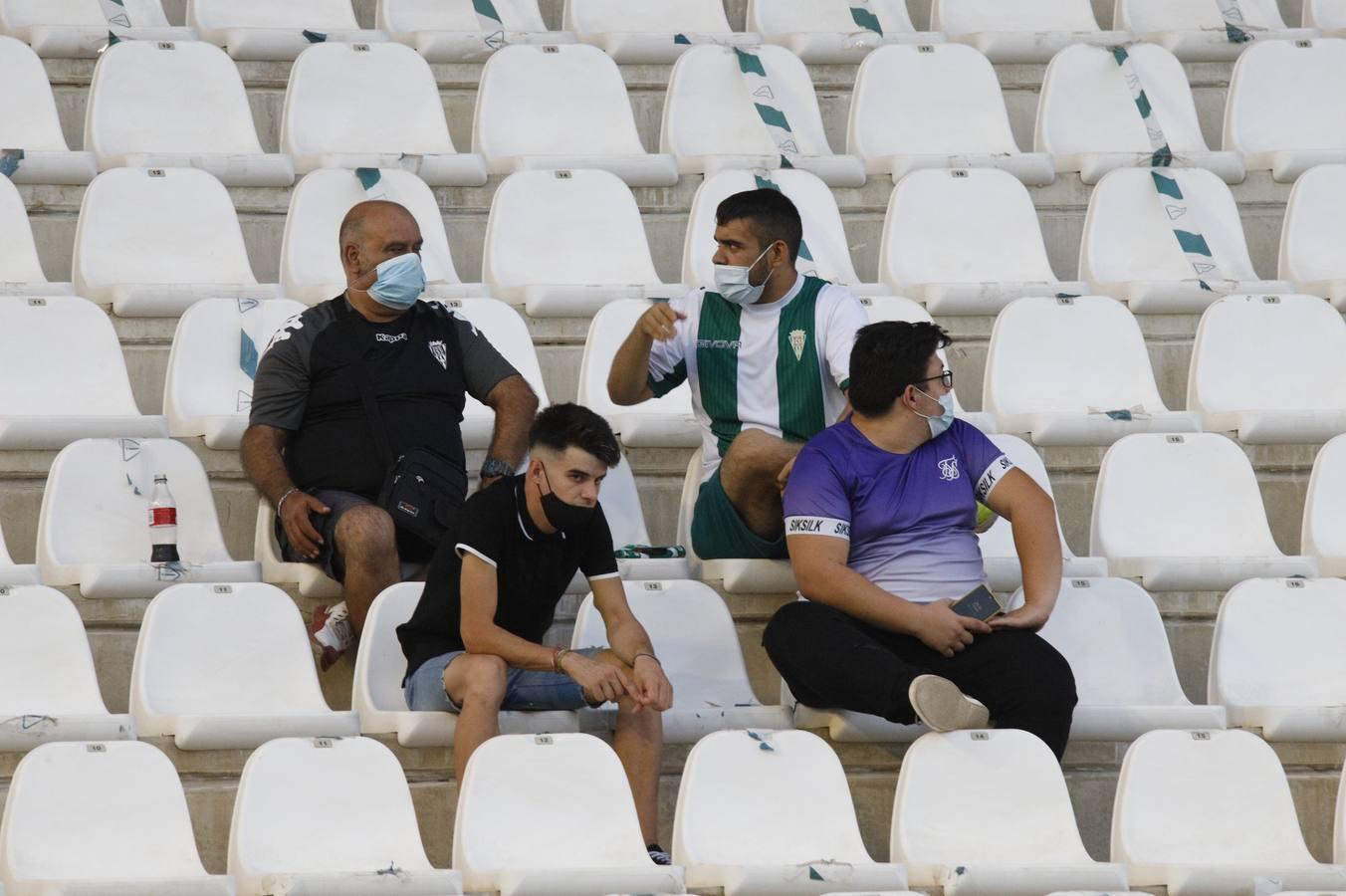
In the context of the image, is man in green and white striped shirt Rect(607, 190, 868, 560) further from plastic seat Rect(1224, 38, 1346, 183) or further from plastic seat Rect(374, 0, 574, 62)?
plastic seat Rect(1224, 38, 1346, 183)

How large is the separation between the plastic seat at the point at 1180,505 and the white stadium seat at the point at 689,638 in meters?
0.93

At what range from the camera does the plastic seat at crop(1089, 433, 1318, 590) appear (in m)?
5.25

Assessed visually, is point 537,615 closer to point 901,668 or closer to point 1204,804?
point 901,668

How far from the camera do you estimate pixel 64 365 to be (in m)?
5.26

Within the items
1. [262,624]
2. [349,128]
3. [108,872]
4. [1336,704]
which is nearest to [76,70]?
[349,128]

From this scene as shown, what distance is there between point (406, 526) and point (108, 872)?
104cm

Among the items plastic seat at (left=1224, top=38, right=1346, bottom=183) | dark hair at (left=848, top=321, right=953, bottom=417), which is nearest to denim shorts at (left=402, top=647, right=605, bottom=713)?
dark hair at (left=848, top=321, right=953, bottom=417)

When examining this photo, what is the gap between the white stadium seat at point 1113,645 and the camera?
486 cm

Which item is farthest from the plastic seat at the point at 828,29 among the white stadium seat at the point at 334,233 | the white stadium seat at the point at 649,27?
the white stadium seat at the point at 334,233

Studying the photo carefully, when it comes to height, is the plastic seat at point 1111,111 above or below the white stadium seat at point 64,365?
above

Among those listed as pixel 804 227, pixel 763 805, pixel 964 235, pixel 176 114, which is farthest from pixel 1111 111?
pixel 763 805

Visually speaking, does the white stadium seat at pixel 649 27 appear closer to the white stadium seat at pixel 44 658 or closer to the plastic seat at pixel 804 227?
the plastic seat at pixel 804 227

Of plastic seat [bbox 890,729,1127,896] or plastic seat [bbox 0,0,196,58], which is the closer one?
plastic seat [bbox 890,729,1127,896]

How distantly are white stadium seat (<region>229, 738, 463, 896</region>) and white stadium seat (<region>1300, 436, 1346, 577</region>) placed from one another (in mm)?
2155
